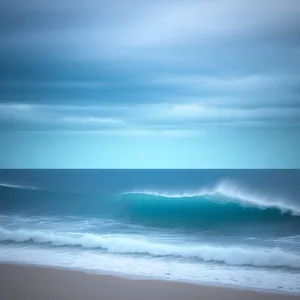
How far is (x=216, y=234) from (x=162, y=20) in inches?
48.5

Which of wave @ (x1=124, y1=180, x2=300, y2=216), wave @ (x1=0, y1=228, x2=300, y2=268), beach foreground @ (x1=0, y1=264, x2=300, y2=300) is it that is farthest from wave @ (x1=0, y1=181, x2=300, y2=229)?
beach foreground @ (x1=0, y1=264, x2=300, y2=300)

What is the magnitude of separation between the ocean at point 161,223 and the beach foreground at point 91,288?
1.8 inches

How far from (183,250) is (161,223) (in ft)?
0.63

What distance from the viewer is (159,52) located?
2555 millimetres

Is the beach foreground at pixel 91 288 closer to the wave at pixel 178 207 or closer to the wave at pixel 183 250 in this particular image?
the wave at pixel 183 250

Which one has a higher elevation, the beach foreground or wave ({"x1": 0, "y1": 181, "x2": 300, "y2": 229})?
wave ({"x1": 0, "y1": 181, "x2": 300, "y2": 229})

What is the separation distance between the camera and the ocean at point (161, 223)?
243 cm

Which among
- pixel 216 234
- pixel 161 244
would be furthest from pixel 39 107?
pixel 216 234

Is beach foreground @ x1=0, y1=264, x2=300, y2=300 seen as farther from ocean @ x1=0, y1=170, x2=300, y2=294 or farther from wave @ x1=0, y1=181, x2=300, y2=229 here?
wave @ x1=0, y1=181, x2=300, y2=229

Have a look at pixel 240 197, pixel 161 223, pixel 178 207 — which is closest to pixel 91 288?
pixel 161 223

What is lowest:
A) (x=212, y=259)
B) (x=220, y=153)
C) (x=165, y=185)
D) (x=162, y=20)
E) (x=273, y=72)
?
(x=212, y=259)

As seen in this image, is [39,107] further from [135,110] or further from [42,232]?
[42,232]

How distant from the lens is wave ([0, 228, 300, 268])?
2408mm

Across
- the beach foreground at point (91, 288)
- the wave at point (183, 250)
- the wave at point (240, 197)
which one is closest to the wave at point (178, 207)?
the wave at point (240, 197)
